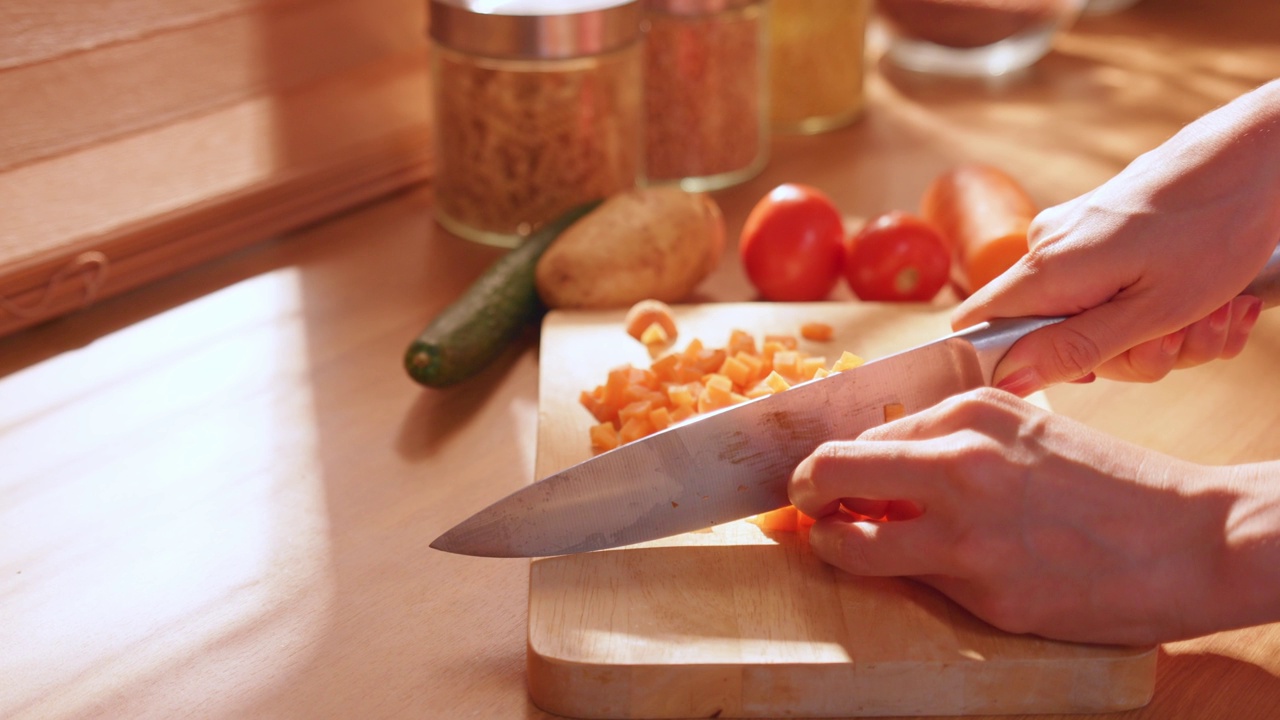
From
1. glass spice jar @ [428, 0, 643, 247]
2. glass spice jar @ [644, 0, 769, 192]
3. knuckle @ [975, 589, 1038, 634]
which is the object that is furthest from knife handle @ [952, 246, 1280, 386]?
glass spice jar @ [644, 0, 769, 192]

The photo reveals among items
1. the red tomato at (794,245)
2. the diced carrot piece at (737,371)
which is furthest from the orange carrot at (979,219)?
the diced carrot piece at (737,371)

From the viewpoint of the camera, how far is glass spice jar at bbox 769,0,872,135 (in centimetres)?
187

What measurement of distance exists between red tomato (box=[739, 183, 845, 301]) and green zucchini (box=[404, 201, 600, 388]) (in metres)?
0.23

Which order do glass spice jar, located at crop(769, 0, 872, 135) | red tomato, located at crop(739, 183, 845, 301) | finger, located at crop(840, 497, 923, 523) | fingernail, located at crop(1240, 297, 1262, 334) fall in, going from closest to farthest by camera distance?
finger, located at crop(840, 497, 923, 523)
fingernail, located at crop(1240, 297, 1262, 334)
red tomato, located at crop(739, 183, 845, 301)
glass spice jar, located at crop(769, 0, 872, 135)

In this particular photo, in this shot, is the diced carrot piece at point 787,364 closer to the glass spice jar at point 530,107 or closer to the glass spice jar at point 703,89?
the glass spice jar at point 530,107

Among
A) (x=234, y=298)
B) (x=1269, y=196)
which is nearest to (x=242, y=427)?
(x=234, y=298)

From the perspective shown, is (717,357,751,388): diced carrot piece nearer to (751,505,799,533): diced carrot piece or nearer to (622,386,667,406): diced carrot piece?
(622,386,667,406): diced carrot piece

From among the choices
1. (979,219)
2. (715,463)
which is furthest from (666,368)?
(979,219)

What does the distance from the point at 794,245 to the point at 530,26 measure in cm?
40

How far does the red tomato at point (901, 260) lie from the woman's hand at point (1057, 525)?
1.72ft

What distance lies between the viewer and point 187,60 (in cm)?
146

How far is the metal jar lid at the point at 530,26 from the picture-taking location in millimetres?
1422

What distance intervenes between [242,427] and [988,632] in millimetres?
745

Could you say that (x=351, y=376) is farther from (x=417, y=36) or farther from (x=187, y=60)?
(x=417, y=36)
